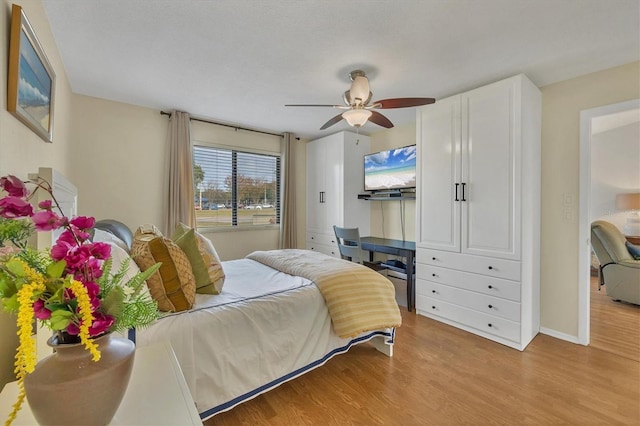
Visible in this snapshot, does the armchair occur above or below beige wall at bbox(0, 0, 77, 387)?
below

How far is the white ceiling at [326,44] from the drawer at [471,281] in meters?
1.84

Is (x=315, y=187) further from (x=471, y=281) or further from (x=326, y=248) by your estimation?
(x=471, y=281)

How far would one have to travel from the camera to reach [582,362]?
2.24 m

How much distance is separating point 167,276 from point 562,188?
10.9ft

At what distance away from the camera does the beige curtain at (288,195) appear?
4551mm

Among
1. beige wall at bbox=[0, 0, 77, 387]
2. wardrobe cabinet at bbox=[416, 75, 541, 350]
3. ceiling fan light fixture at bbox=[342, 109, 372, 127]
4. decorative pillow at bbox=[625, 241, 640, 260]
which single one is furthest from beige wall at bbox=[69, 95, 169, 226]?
decorative pillow at bbox=[625, 241, 640, 260]

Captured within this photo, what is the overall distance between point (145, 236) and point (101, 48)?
1.58 meters

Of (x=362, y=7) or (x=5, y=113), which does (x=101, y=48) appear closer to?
(x=5, y=113)

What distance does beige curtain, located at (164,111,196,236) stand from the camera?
139 inches

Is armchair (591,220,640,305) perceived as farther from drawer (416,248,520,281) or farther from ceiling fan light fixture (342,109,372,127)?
ceiling fan light fixture (342,109,372,127)

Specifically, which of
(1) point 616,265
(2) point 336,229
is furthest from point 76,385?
(1) point 616,265

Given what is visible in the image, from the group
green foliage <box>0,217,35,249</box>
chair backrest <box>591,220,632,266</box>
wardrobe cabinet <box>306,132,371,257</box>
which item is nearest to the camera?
green foliage <box>0,217,35,249</box>

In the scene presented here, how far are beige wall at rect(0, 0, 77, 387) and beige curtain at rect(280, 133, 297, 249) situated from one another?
2713 millimetres

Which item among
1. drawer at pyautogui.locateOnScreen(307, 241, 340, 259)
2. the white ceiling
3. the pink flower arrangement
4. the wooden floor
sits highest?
the white ceiling
